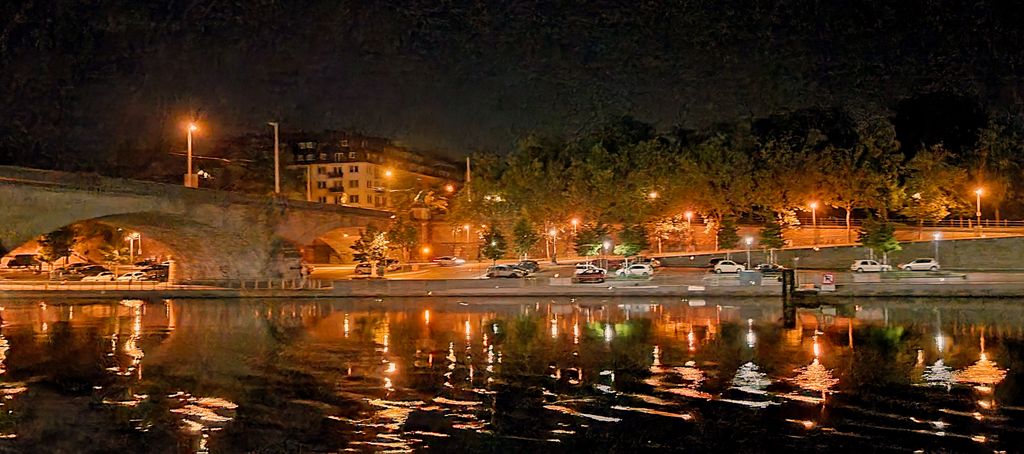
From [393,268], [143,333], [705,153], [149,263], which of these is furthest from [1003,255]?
[149,263]

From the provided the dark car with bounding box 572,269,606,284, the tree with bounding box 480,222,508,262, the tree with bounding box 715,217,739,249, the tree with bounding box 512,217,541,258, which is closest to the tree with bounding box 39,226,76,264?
the tree with bounding box 480,222,508,262

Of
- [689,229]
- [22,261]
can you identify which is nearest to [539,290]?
[689,229]

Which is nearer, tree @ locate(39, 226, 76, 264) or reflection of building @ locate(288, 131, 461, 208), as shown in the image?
tree @ locate(39, 226, 76, 264)

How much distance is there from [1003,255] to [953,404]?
154 ft

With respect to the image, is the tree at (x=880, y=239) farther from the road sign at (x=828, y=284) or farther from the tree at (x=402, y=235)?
the tree at (x=402, y=235)

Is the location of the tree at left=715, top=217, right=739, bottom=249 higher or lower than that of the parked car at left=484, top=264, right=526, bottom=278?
higher

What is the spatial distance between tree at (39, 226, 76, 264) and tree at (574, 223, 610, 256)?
4452 cm

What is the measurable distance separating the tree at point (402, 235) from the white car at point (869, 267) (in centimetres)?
3752

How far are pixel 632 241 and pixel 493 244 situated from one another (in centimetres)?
1081

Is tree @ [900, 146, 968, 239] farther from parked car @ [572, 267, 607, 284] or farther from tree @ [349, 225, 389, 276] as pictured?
tree @ [349, 225, 389, 276]

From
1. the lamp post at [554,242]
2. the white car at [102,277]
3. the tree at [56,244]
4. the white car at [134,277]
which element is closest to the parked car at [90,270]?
the white car at [102,277]

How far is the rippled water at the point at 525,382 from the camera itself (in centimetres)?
1827

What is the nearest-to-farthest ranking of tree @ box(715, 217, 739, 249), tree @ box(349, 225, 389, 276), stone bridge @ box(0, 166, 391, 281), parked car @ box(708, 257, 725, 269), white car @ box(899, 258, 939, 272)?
stone bridge @ box(0, 166, 391, 281) → white car @ box(899, 258, 939, 272) → parked car @ box(708, 257, 725, 269) → tree @ box(715, 217, 739, 249) → tree @ box(349, 225, 389, 276)

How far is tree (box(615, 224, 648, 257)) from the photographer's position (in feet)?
233
